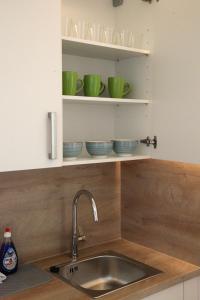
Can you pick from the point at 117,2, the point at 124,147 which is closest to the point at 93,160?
the point at 124,147

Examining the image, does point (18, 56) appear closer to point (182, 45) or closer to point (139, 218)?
point (182, 45)

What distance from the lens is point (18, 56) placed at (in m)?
1.39

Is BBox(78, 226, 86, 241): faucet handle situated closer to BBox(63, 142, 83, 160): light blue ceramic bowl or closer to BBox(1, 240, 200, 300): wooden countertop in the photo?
BBox(1, 240, 200, 300): wooden countertop

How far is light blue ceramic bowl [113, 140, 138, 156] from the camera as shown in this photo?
→ 1.83 m

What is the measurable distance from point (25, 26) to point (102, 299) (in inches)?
44.2

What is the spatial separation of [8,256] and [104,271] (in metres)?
0.55

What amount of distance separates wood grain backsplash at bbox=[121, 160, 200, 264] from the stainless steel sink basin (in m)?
0.21

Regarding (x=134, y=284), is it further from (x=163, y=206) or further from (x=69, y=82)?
(x=69, y=82)

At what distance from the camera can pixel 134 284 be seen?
5.21ft

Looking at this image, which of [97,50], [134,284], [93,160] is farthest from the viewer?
[97,50]

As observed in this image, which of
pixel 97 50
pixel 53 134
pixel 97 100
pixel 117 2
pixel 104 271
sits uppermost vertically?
pixel 117 2

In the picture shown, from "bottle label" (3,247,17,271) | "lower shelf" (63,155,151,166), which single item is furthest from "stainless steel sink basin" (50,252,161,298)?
"lower shelf" (63,155,151,166)

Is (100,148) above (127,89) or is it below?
below

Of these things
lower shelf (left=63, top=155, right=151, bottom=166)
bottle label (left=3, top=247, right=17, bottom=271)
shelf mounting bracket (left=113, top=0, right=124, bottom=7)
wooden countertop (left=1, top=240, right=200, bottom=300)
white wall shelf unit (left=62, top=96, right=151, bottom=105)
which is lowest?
wooden countertop (left=1, top=240, right=200, bottom=300)
